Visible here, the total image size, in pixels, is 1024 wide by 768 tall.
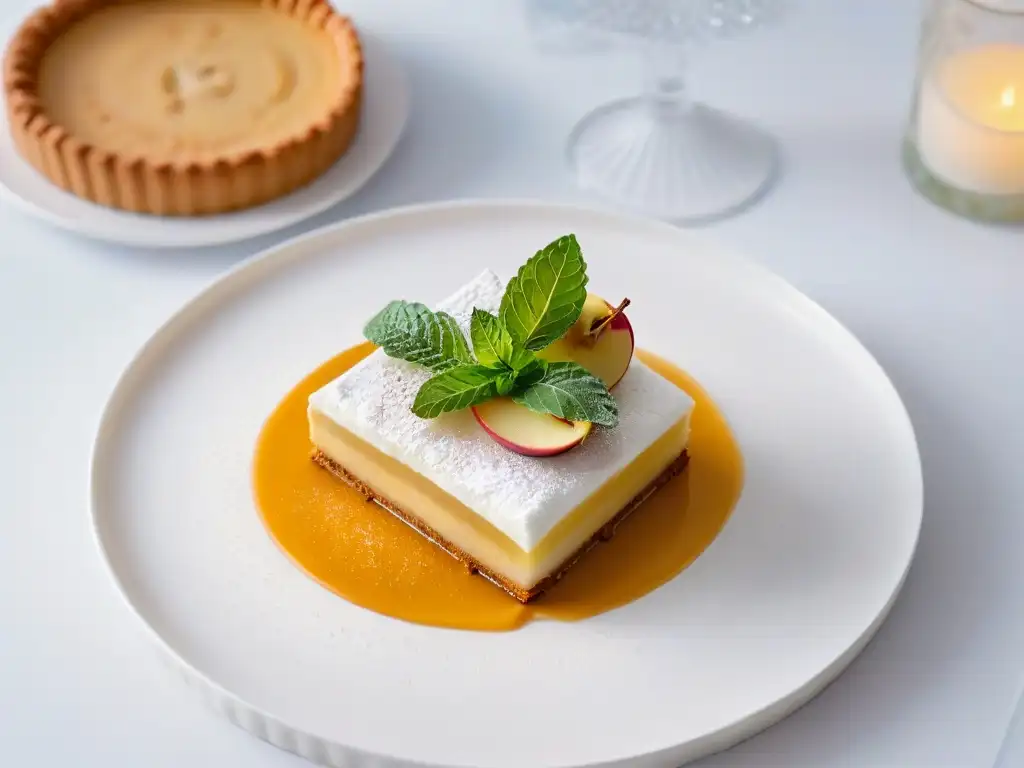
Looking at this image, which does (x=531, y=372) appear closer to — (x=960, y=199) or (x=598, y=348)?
(x=598, y=348)

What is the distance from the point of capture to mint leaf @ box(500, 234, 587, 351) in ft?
7.29

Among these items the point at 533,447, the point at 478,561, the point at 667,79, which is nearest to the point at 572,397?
the point at 533,447

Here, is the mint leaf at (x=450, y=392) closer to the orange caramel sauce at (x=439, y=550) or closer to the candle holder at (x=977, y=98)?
the orange caramel sauce at (x=439, y=550)

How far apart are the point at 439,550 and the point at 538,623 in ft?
0.76

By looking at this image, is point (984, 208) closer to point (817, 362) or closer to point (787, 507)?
point (817, 362)

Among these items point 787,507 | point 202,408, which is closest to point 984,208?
point 787,507

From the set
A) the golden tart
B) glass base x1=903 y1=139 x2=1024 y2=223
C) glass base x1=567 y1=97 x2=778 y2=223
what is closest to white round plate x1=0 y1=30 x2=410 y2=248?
the golden tart

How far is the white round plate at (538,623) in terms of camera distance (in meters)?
2.04

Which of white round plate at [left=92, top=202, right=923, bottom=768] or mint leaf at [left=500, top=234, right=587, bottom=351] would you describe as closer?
white round plate at [left=92, top=202, right=923, bottom=768]

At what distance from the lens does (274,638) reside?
2139mm

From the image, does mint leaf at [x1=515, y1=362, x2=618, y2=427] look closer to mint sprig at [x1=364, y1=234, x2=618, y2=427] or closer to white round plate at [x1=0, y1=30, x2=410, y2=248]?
mint sprig at [x1=364, y1=234, x2=618, y2=427]

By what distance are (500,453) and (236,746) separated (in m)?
0.62

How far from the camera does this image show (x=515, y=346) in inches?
87.5

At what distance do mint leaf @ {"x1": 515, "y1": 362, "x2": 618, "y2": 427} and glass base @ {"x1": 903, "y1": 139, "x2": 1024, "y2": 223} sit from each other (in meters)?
1.25
